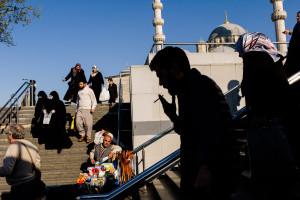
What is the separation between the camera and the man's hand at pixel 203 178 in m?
1.33

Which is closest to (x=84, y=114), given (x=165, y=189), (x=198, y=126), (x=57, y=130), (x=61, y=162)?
(x=57, y=130)

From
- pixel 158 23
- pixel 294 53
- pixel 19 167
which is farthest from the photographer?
pixel 158 23

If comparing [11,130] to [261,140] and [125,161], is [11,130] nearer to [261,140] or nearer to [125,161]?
[125,161]

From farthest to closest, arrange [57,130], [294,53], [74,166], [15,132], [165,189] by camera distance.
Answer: [57,130] → [74,166] → [165,189] → [15,132] → [294,53]

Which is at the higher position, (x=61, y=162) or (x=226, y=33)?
(x=226, y=33)

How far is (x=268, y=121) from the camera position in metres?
2.02

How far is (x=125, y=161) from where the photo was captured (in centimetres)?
573

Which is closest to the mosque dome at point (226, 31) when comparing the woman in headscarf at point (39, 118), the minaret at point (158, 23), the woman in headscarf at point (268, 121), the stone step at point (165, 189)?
the minaret at point (158, 23)

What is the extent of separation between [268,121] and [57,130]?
23.9 feet

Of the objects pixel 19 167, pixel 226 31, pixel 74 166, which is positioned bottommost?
pixel 74 166

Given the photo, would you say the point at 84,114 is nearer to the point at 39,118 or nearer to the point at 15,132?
the point at 39,118

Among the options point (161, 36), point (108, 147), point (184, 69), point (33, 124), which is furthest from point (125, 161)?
point (161, 36)

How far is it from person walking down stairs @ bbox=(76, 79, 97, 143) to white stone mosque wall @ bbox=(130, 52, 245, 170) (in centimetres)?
140

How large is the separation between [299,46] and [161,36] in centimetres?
2692
